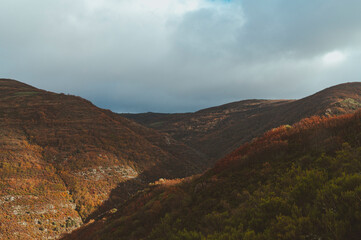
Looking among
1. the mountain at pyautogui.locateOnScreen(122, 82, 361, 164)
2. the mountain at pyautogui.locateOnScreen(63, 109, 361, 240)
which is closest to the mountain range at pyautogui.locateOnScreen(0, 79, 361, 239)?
the mountain at pyautogui.locateOnScreen(63, 109, 361, 240)

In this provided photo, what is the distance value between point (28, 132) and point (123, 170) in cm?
1473

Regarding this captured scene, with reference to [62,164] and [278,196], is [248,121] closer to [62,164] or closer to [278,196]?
[62,164]

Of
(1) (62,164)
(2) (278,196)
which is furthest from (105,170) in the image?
(2) (278,196)

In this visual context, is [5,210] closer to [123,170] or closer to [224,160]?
[123,170]

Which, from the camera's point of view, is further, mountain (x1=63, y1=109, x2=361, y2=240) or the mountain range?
the mountain range

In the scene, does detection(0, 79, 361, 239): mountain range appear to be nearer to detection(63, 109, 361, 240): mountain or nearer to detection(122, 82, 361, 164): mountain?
detection(63, 109, 361, 240): mountain

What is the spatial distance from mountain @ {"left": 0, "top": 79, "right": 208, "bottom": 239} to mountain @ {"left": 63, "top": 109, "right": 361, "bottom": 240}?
775cm

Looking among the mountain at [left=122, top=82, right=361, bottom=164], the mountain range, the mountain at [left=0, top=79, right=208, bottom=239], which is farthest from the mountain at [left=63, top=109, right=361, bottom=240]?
the mountain at [left=122, top=82, right=361, bottom=164]

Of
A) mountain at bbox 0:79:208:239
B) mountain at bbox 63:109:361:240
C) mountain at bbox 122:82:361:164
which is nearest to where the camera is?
mountain at bbox 63:109:361:240

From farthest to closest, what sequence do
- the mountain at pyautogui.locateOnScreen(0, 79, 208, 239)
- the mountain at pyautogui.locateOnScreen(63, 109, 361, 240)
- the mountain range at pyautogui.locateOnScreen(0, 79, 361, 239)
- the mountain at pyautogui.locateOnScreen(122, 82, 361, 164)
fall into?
1. the mountain at pyautogui.locateOnScreen(122, 82, 361, 164)
2. the mountain at pyautogui.locateOnScreen(0, 79, 208, 239)
3. the mountain range at pyautogui.locateOnScreen(0, 79, 361, 239)
4. the mountain at pyautogui.locateOnScreen(63, 109, 361, 240)

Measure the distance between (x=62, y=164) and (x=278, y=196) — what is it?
23.1 meters

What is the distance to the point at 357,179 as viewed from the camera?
4559 mm

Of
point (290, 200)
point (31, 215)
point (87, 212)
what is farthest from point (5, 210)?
point (290, 200)

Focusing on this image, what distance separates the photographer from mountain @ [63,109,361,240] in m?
4.01
